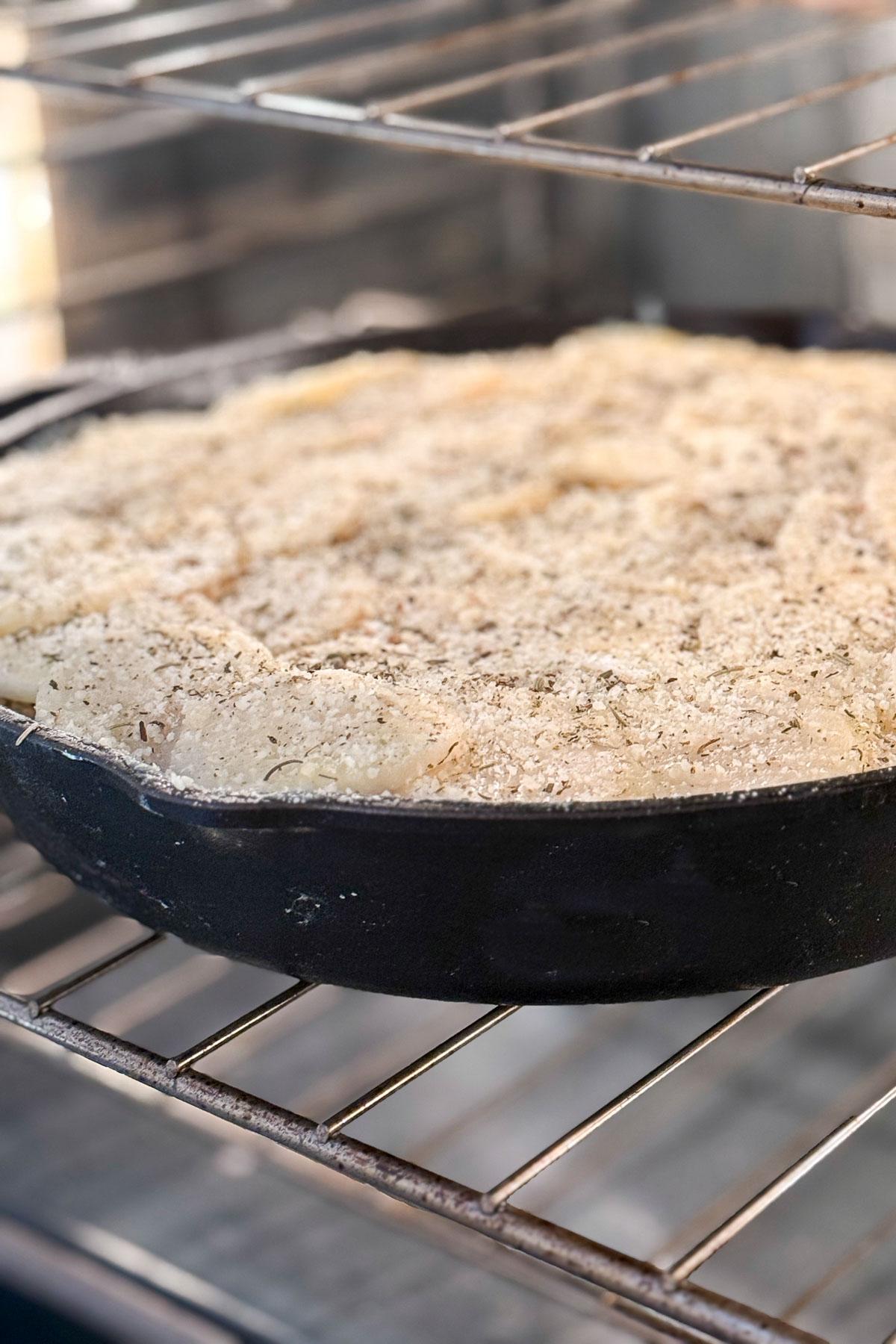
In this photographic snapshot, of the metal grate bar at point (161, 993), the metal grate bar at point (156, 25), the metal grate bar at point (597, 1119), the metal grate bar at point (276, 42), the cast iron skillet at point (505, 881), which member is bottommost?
the metal grate bar at point (161, 993)

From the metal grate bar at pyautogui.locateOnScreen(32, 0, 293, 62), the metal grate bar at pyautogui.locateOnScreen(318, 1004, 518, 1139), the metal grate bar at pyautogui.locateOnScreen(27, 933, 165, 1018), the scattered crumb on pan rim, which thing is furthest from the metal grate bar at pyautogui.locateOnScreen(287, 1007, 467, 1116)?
the metal grate bar at pyautogui.locateOnScreen(32, 0, 293, 62)

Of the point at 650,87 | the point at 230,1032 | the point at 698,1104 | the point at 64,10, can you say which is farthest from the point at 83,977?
the point at 64,10

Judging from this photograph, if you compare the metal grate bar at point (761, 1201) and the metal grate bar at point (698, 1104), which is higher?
the metal grate bar at point (761, 1201)

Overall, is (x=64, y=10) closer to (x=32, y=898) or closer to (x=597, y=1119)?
(x=32, y=898)

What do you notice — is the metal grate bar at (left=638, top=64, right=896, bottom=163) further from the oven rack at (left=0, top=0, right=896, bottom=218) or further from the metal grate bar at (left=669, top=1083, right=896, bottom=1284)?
the metal grate bar at (left=669, top=1083, right=896, bottom=1284)

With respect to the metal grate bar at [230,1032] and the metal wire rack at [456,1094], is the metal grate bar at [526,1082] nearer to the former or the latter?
Answer: the metal wire rack at [456,1094]

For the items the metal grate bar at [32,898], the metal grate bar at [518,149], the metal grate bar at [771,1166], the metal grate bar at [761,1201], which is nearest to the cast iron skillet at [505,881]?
the metal grate bar at [761,1201]

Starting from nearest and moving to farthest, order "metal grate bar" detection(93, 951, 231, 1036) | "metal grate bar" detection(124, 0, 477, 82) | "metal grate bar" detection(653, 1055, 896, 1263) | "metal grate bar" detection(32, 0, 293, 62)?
"metal grate bar" detection(124, 0, 477, 82)
"metal grate bar" detection(653, 1055, 896, 1263)
"metal grate bar" detection(32, 0, 293, 62)
"metal grate bar" detection(93, 951, 231, 1036)
